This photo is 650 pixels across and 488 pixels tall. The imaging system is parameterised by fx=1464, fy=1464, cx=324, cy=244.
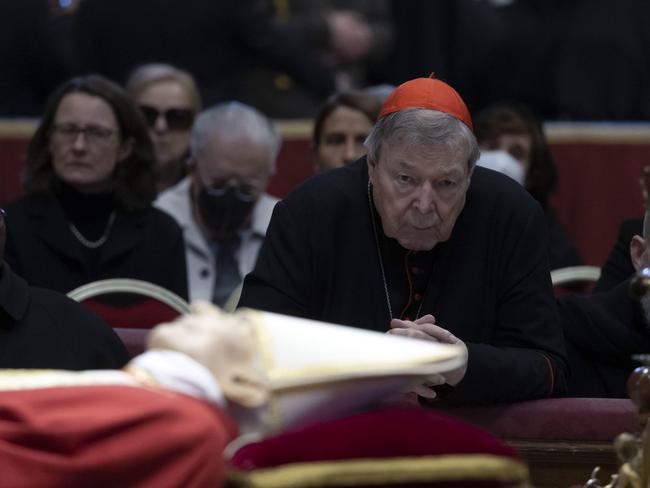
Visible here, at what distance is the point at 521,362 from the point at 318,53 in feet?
13.8

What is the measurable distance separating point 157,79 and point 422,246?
288 centimetres

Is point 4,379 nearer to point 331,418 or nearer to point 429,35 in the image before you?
point 331,418

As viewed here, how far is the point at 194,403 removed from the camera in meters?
2.56

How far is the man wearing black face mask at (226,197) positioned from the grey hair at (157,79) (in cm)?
59

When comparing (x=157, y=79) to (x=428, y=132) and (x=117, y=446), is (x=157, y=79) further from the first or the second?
(x=117, y=446)

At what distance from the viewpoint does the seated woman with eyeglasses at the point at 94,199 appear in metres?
5.39

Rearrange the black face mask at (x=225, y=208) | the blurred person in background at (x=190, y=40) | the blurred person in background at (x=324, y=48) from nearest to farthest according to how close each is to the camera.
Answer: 1. the black face mask at (x=225, y=208)
2. the blurred person in background at (x=190, y=40)
3. the blurred person in background at (x=324, y=48)

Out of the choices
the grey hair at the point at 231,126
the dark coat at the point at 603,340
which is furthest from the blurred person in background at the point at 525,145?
the dark coat at the point at 603,340

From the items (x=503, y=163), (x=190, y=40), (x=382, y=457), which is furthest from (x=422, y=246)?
(x=190, y=40)

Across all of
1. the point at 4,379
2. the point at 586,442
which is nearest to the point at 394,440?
the point at 4,379

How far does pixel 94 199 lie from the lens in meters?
5.65

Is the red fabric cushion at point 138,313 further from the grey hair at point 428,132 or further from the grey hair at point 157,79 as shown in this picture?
the grey hair at point 157,79

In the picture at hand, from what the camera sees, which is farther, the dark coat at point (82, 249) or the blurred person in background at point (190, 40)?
the blurred person in background at point (190, 40)

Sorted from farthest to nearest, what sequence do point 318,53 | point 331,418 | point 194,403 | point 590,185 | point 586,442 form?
point 318,53 → point 590,185 → point 586,442 → point 331,418 → point 194,403
